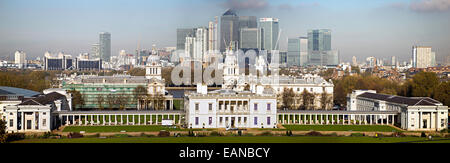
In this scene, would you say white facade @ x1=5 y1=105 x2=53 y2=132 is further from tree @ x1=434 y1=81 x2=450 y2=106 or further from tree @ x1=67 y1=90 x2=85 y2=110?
tree @ x1=434 y1=81 x2=450 y2=106

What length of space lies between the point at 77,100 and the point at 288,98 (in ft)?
78.9

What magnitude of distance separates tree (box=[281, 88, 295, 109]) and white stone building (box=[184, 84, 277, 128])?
17.7m

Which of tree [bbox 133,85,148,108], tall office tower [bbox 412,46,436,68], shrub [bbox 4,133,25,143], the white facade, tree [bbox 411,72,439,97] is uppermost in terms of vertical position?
tall office tower [bbox 412,46,436,68]

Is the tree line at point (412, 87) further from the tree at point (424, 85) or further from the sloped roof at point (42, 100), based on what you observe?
the sloped roof at point (42, 100)

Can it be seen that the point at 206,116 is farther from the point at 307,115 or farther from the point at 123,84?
the point at 123,84

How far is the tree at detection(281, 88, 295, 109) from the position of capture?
66.7 metres

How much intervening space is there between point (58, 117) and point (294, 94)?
29.3m

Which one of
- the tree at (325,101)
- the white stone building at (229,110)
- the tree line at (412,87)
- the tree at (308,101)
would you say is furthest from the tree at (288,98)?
the white stone building at (229,110)

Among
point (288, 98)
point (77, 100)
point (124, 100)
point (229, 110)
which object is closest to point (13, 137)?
point (229, 110)

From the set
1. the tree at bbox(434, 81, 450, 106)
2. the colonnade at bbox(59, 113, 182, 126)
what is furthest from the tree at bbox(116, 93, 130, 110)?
the tree at bbox(434, 81, 450, 106)

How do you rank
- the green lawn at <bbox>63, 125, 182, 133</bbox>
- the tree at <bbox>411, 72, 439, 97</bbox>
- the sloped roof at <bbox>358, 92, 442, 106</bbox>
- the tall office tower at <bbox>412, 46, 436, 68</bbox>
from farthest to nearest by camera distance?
the tall office tower at <bbox>412, 46, 436, 68</bbox>
the tree at <bbox>411, 72, 439, 97</bbox>
the sloped roof at <bbox>358, 92, 442, 106</bbox>
the green lawn at <bbox>63, 125, 182, 133</bbox>

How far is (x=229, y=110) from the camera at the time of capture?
4881 centimetres

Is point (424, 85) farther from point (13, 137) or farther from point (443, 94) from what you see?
point (13, 137)

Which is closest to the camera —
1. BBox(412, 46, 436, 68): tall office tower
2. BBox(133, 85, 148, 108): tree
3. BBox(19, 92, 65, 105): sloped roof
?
BBox(19, 92, 65, 105): sloped roof
